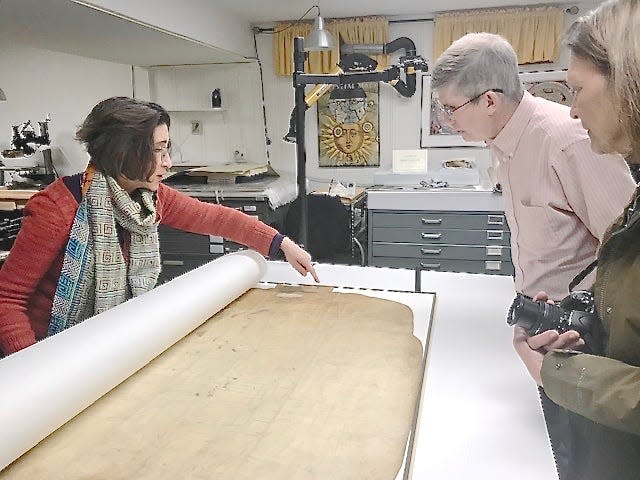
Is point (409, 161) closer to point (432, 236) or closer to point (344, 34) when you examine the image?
point (432, 236)

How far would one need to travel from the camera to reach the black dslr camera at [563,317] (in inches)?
35.5

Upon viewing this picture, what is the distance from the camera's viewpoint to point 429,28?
3.99 meters

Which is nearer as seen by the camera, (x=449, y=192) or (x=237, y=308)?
(x=237, y=308)

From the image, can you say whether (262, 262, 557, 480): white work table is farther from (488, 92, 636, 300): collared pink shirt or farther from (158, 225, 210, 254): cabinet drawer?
(158, 225, 210, 254): cabinet drawer

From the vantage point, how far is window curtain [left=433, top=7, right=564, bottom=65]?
12.1 feet

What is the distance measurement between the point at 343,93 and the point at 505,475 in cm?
345

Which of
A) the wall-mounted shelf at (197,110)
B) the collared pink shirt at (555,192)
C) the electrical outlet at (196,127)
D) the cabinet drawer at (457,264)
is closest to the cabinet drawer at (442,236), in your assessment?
the cabinet drawer at (457,264)

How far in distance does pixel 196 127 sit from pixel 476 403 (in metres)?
3.92

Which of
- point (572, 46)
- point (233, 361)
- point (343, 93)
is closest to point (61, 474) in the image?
point (233, 361)

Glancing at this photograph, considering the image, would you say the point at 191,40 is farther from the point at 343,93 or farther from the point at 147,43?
the point at 343,93

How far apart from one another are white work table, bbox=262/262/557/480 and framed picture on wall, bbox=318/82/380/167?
2.80m

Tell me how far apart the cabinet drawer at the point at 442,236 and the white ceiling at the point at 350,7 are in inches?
59.5

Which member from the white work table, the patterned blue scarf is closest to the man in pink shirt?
the white work table

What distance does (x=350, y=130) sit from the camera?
13.9ft
